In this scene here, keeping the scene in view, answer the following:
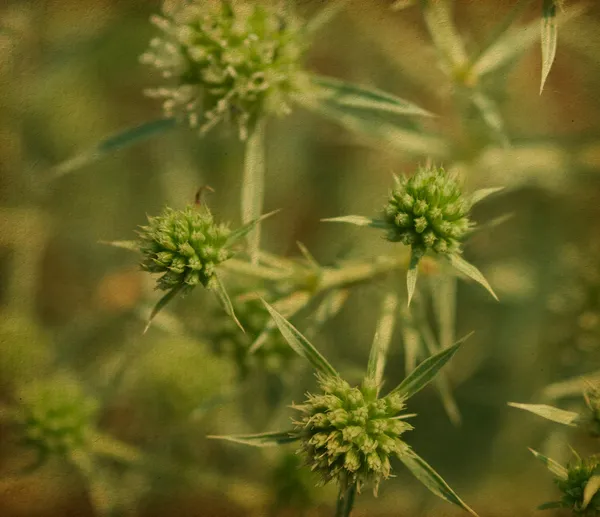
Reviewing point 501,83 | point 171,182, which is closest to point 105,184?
point 171,182

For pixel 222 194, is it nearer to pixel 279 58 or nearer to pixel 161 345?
pixel 161 345

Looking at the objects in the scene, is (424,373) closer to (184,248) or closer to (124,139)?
(184,248)

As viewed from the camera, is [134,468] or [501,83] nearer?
[501,83]

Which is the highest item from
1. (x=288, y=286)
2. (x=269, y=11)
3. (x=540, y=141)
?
(x=269, y=11)

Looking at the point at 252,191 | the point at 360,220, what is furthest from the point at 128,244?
the point at 360,220

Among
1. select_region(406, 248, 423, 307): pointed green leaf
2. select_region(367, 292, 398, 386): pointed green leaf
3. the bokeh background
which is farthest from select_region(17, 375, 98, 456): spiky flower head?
select_region(406, 248, 423, 307): pointed green leaf
